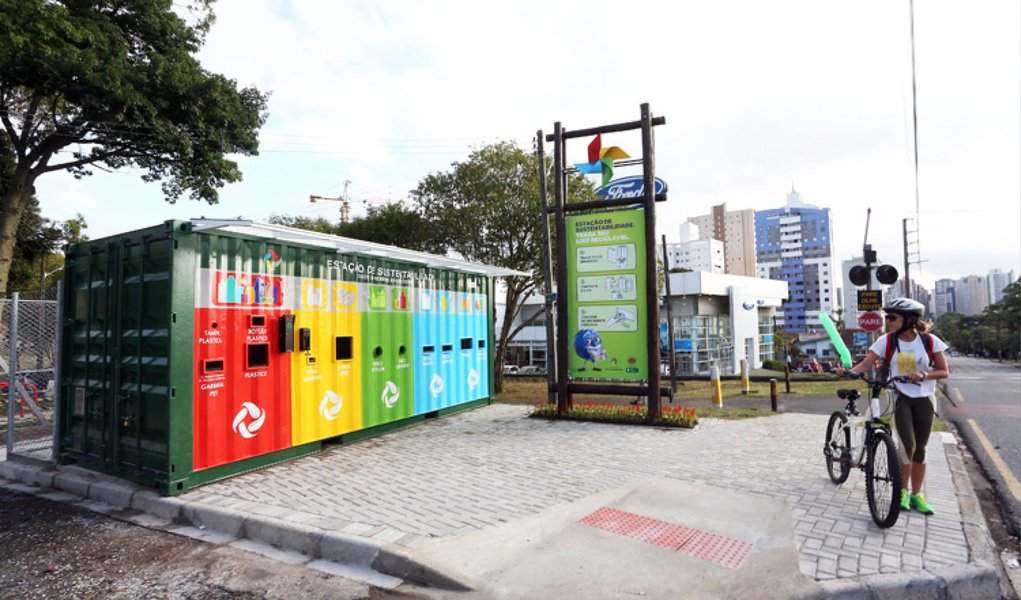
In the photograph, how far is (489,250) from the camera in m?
18.8

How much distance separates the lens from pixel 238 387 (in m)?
6.46

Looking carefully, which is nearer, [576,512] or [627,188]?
[576,512]

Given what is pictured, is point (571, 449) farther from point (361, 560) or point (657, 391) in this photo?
point (361, 560)

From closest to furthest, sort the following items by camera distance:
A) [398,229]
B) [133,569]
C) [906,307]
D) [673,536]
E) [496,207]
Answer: [133,569], [673,536], [906,307], [496,207], [398,229]

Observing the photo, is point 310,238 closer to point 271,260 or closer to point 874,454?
point 271,260

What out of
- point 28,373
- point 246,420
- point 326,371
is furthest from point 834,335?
point 28,373

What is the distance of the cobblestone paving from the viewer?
14.1 feet

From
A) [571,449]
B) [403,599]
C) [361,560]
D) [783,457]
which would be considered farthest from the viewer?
[571,449]

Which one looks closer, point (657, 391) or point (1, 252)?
point (657, 391)

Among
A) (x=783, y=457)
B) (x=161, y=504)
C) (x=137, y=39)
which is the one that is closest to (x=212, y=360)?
(x=161, y=504)

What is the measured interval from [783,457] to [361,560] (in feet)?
17.9

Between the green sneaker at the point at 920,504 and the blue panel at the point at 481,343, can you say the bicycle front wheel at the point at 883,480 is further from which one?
the blue panel at the point at 481,343

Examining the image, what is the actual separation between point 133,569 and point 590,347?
298 inches

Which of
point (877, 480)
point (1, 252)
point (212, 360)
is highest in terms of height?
point (1, 252)
